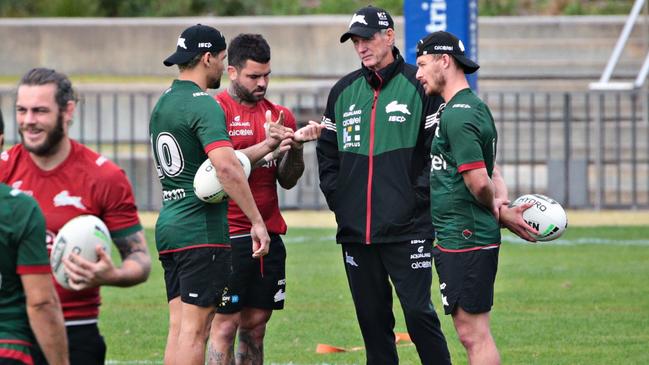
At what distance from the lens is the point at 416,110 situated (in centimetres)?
785

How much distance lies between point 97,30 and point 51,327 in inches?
751

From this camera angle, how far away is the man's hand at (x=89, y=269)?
5.29 m

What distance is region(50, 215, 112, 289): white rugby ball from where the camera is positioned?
5.31m

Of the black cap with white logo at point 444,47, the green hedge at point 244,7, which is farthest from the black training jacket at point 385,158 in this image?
the green hedge at point 244,7

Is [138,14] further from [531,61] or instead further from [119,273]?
[119,273]

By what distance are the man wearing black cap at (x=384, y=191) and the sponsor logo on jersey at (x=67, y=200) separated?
2635 millimetres

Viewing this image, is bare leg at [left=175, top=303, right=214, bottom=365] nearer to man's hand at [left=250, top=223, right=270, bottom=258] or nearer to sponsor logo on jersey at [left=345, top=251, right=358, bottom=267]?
man's hand at [left=250, top=223, right=270, bottom=258]

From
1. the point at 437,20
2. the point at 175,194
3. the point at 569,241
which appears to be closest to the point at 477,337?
the point at 175,194

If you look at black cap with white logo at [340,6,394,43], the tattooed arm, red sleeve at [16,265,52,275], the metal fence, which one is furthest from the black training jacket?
the metal fence

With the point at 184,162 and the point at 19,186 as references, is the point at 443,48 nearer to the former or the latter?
the point at 184,162

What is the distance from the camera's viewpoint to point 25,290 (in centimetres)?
510

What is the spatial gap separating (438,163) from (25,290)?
9.58ft

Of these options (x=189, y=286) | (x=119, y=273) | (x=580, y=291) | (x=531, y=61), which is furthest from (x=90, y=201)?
(x=531, y=61)

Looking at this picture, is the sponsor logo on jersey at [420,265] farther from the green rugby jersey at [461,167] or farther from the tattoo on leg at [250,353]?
the tattoo on leg at [250,353]
